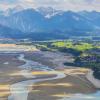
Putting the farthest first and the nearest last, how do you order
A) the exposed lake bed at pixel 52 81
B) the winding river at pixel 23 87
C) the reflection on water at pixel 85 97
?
the exposed lake bed at pixel 52 81, the winding river at pixel 23 87, the reflection on water at pixel 85 97

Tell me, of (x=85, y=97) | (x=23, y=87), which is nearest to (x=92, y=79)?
(x=23, y=87)

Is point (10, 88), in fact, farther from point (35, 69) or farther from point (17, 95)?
point (35, 69)

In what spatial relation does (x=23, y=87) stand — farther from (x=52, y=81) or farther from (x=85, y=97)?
(x=85, y=97)

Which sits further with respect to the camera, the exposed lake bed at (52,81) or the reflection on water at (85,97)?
Answer: the exposed lake bed at (52,81)

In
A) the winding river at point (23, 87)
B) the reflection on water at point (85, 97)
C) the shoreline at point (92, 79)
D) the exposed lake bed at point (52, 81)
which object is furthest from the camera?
the shoreline at point (92, 79)

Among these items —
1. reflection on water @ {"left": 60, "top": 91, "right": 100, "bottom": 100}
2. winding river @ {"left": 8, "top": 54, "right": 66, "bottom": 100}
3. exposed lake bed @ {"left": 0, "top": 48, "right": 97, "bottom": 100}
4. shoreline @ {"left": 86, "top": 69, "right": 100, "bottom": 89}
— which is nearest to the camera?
reflection on water @ {"left": 60, "top": 91, "right": 100, "bottom": 100}

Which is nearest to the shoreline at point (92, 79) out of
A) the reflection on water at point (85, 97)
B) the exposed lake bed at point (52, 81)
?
the exposed lake bed at point (52, 81)

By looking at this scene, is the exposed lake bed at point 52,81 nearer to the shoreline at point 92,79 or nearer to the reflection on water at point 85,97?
the shoreline at point 92,79

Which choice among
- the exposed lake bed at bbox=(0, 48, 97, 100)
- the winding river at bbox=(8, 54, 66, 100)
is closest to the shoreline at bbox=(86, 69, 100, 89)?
the exposed lake bed at bbox=(0, 48, 97, 100)

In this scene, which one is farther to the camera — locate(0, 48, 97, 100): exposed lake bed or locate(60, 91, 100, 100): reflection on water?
locate(0, 48, 97, 100): exposed lake bed

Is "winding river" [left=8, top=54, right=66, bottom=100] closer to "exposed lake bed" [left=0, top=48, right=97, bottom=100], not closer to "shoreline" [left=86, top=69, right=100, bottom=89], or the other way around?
"exposed lake bed" [left=0, top=48, right=97, bottom=100]

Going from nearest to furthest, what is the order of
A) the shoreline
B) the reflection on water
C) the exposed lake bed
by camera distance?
the reflection on water < the exposed lake bed < the shoreline
